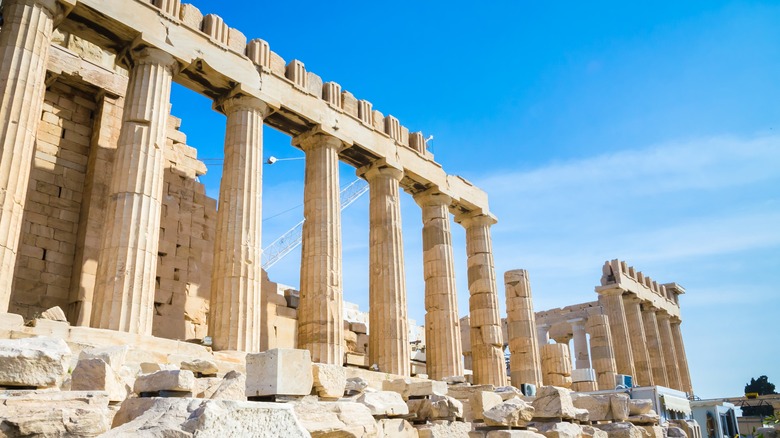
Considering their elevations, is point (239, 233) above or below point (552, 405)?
above

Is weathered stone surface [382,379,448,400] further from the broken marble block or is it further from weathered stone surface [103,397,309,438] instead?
weathered stone surface [103,397,309,438]

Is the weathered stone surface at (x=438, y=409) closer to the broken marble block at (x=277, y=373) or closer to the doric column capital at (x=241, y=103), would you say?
the broken marble block at (x=277, y=373)

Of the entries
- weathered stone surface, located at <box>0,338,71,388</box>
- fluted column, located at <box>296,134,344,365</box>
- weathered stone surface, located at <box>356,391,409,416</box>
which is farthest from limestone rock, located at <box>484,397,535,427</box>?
fluted column, located at <box>296,134,344,365</box>

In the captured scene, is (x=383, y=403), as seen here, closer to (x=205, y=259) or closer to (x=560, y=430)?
(x=560, y=430)

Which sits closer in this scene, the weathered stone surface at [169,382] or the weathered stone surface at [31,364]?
the weathered stone surface at [31,364]

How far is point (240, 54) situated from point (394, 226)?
6831mm

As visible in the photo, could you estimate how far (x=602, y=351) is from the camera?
30.5 metres

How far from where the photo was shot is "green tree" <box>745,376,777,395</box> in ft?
194

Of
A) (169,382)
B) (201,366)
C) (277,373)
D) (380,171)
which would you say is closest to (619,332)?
(380,171)

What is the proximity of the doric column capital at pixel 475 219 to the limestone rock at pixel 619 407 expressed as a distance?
37.7ft

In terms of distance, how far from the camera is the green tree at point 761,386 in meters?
59.0

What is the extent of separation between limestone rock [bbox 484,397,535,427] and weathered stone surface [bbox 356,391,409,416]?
1.72m

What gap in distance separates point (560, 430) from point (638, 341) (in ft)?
84.0

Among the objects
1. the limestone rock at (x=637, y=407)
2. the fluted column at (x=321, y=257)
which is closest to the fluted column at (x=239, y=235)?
the fluted column at (x=321, y=257)
